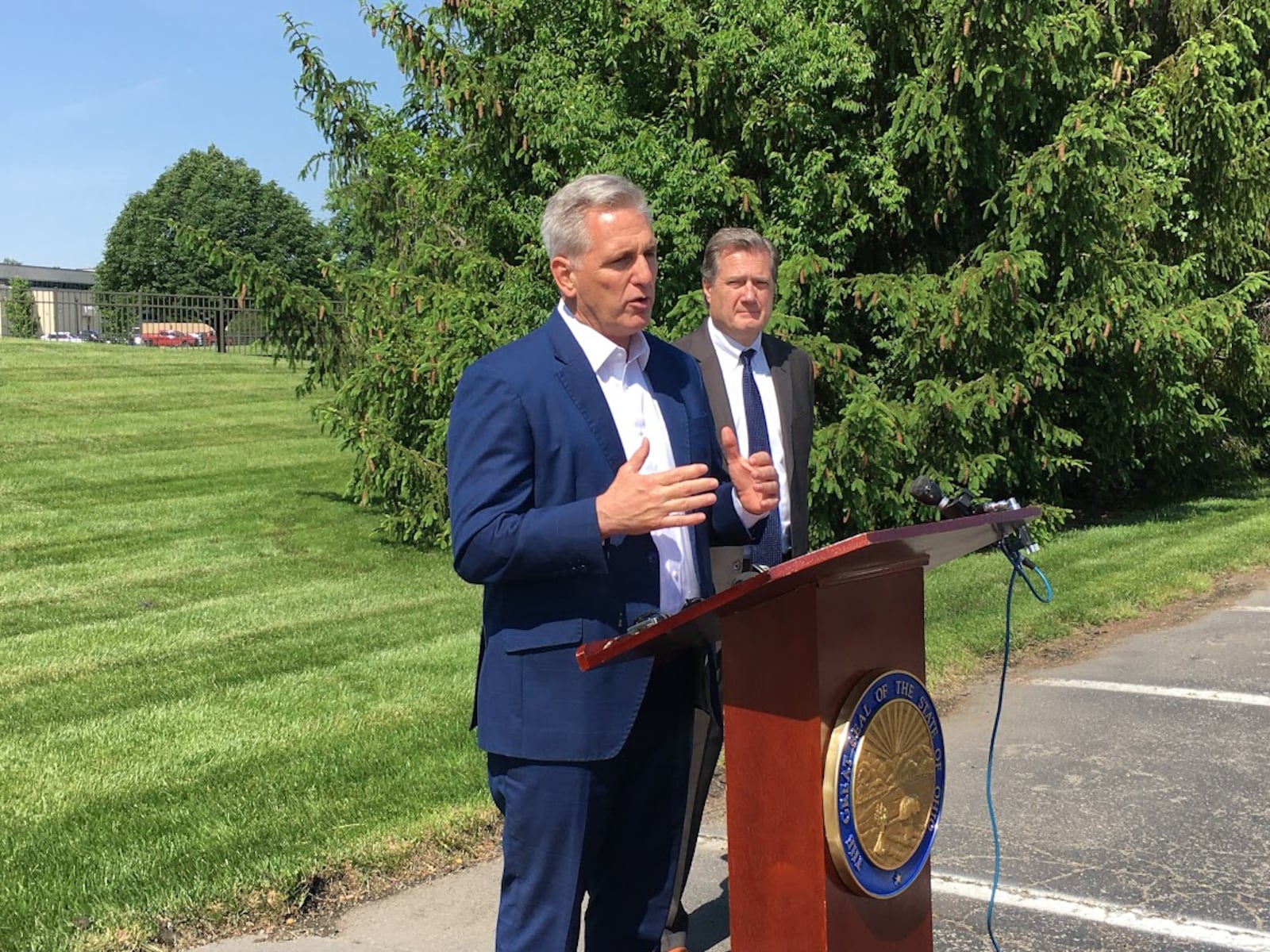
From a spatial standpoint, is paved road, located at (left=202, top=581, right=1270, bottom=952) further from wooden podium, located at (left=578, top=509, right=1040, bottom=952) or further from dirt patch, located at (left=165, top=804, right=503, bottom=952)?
wooden podium, located at (left=578, top=509, right=1040, bottom=952)

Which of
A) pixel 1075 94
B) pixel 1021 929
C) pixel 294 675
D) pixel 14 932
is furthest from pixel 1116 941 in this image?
pixel 1075 94

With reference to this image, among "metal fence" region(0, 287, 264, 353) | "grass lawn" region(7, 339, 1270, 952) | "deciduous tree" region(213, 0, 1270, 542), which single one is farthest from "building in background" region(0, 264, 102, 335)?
"deciduous tree" region(213, 0, 1270, 542)

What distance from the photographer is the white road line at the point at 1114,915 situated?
3951mm

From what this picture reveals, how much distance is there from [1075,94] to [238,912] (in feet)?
30.1

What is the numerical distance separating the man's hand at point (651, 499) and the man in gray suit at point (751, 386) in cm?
156

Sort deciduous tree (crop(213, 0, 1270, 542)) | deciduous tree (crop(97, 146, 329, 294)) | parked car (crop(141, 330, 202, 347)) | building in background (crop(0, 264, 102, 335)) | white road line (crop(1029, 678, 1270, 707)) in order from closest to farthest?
white road line (crop(1029, 678, 1270, 707)) < deciduous tree (crop(213, 0, 1270, 542)) < parked car (crop(141, 330, 202, 347)) < building in background (crop(0, 264, 102, 335)) < deciduous tree (crop(97, 146, 329, 294))

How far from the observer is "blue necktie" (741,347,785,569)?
398 centimetres

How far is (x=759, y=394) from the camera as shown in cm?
411

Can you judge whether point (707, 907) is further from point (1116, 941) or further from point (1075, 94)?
point (1075, 94)

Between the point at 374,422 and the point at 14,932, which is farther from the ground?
the point at 374,422

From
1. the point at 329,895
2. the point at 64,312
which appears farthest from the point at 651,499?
the point at 64,312

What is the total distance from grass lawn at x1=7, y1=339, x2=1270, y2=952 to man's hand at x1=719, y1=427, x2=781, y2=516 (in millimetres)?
2307

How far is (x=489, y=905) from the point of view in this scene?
4266mm

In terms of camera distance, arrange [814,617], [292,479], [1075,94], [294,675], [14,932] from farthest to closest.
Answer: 1. [292,479]
2. [1075,94]
3. [294,675]
4. [14,932]
5. [814,617]
